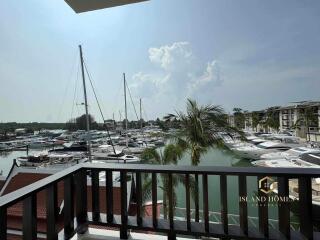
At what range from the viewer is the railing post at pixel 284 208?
168 centimetres

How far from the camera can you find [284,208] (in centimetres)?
170

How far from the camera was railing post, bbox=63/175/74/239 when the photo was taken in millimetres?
1911

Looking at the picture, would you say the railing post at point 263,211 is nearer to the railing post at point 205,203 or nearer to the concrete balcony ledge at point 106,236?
the railing post at point 205,203

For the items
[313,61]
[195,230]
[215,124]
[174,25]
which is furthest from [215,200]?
[313,61]

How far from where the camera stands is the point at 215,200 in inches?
370

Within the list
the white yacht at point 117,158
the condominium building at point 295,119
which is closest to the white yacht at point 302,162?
the white yacht at point 117,158

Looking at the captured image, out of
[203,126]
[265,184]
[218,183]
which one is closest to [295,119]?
[203,126]

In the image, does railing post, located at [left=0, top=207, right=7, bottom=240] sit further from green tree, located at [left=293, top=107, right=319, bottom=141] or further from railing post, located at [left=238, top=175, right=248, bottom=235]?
green tree, located at [left=293, top=107, right=319, bottom=141]

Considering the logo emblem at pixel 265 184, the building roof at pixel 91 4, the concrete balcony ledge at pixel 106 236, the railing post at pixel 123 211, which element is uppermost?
the building roof at pixel 91 4

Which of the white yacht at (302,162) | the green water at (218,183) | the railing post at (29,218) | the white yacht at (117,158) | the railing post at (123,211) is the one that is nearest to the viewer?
the railing post at (29,218)

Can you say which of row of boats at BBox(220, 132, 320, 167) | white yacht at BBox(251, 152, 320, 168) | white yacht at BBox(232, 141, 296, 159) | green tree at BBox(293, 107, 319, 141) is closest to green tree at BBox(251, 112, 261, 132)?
green tree at BBox(293, 107, 319, 141)

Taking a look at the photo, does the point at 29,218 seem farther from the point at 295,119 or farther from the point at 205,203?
the point at 295,119

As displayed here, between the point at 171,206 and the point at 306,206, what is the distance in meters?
0.98

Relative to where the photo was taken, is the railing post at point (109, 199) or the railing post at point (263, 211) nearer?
the railing post at point (263, 211)
